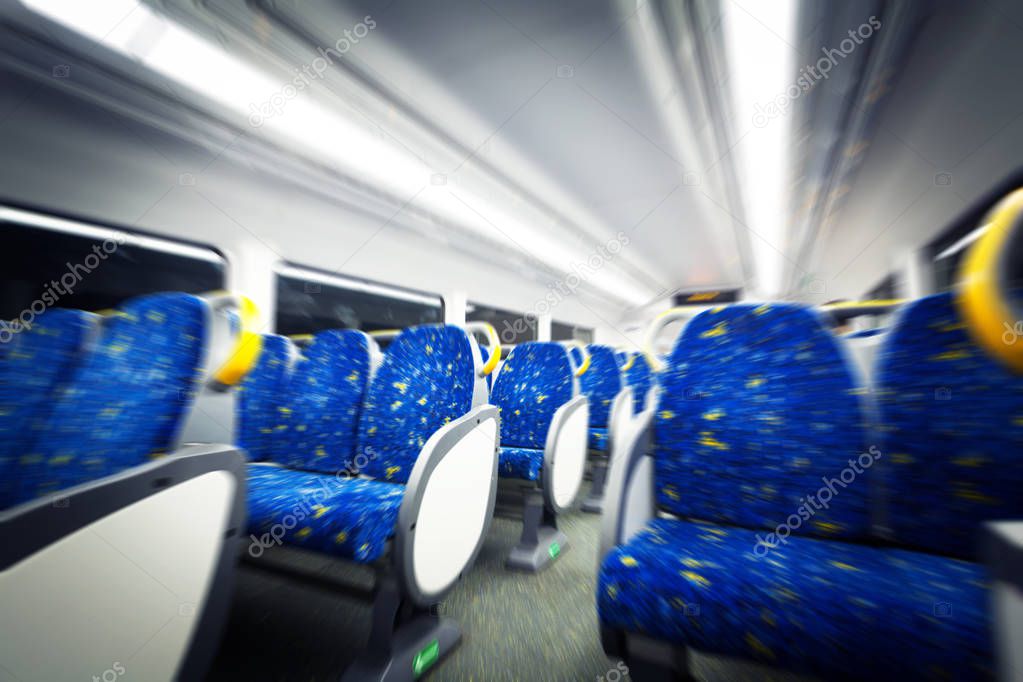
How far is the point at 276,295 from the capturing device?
160 inches

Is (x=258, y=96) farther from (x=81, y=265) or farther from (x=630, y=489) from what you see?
(x=630, y=489)

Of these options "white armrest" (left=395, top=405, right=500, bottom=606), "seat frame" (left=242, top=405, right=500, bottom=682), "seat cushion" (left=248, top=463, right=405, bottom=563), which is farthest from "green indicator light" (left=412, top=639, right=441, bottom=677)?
"seat cushion" (left=248, top=463, right=405, bottom=563)

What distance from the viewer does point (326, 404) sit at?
1679mm

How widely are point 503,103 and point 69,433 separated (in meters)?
3.45

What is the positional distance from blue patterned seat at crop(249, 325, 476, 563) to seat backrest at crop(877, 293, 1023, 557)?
1.12 metres

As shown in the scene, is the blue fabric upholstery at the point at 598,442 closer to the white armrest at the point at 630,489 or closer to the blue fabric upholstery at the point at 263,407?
the white armrest at the point at 630,489

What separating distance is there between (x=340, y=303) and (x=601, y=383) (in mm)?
3287

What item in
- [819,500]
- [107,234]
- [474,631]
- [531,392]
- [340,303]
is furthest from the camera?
[340,303]

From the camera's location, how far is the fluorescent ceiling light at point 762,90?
2.43 metres

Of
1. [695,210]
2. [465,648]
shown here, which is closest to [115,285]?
[465,648]

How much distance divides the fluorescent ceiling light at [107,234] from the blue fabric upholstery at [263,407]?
222 centimetres

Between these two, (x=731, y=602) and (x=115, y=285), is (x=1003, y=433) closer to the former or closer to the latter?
(x=731, y=602)

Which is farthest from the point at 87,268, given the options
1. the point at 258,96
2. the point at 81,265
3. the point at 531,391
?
the point at 531,391

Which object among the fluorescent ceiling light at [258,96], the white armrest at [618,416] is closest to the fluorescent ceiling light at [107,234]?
the fluorescent ceiling light at [258,96]
